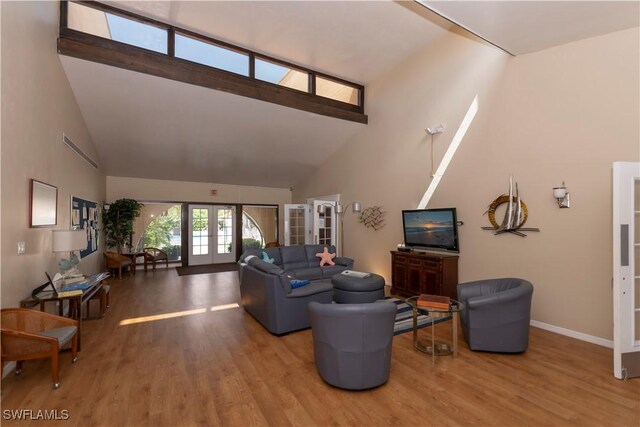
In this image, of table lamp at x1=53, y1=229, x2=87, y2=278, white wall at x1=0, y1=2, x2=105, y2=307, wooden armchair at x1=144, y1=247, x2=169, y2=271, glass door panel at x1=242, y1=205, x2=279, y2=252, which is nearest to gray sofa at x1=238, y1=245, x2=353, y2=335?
table lamp at x1=53, y1=229, x2=87, y2=278

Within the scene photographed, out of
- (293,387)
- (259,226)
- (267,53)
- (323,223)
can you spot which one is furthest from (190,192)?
(293,387)

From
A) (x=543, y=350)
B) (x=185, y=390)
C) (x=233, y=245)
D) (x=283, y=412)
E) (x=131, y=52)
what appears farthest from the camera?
(x=233, y=245)

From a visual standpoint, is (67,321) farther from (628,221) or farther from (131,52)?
(628,221)

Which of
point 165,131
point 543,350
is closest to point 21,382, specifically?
point 165,131

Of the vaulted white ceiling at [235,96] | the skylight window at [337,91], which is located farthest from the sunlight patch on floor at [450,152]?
the skylight window at [337,91]

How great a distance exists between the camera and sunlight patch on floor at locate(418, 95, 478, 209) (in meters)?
4.70

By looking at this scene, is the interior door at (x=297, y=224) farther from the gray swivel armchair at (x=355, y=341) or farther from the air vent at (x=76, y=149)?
the gray swivel armchair at (x=355, y=341)

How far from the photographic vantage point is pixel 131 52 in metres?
4.32

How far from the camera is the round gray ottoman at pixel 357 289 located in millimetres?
4324

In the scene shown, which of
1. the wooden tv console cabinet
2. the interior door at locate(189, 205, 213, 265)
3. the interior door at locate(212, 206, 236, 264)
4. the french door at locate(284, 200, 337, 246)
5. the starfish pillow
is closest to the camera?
the wooden tv console cabinet

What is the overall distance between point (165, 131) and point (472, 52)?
225 inches

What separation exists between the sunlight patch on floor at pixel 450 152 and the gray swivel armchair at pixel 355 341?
11.2 ft

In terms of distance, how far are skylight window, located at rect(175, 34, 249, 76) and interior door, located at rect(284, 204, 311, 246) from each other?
428cm

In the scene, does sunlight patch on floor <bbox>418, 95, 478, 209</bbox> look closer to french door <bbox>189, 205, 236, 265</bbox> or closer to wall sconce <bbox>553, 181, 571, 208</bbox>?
wall sconce <bbox>553, 181, 571, 208</bbox>
